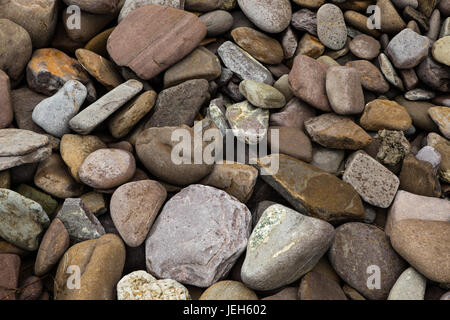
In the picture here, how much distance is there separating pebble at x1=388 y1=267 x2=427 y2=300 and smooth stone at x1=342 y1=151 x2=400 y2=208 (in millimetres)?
484

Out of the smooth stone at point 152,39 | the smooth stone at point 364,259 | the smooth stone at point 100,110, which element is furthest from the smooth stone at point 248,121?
the smooth stone at point 364,259

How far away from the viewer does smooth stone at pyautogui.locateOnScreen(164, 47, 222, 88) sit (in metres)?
2.88

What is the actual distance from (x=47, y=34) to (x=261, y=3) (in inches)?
66.9

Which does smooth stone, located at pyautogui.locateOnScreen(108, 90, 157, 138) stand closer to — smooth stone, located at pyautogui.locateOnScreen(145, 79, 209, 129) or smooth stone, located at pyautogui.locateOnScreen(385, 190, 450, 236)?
smooth stone, located at pyautogui.locateOnScreen(145, 79, 209, 129)

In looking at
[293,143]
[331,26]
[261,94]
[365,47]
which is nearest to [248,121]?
[261,94]

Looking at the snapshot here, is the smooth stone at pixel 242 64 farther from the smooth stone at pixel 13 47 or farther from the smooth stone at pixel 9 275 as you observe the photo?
the smooth stone at pixel 9 275

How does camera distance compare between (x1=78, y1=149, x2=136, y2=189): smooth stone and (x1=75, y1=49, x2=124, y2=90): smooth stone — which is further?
(x1=75, y1=49, x2=124, y2=90): smooth stone

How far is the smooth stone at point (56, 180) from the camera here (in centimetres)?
242

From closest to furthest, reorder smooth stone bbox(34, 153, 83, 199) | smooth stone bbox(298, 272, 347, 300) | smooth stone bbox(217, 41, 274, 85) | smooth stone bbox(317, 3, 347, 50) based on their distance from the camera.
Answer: smooth stone bbox(298, 272, 347, 300), smooth stone bbox(34, 153, 83, 199), smooth stone bbox(217, 41, 274, 85), smooth stone bbox(317, 3, 347, 50)

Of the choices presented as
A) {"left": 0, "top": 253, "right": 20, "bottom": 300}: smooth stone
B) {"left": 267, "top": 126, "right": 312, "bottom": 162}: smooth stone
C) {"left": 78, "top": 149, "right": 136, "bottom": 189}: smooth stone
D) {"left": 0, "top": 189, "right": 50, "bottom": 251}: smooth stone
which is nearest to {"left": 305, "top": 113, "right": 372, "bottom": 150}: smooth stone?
{"left": 267, "top": 126, "right": 312, "bottom": 162}: smooth stone

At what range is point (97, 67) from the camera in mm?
2797

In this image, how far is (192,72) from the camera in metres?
2.88

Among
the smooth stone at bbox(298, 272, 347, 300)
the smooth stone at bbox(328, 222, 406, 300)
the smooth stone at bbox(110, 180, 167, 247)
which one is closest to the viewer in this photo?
the smooth stone at bbox(298, 272, 347, 300)
